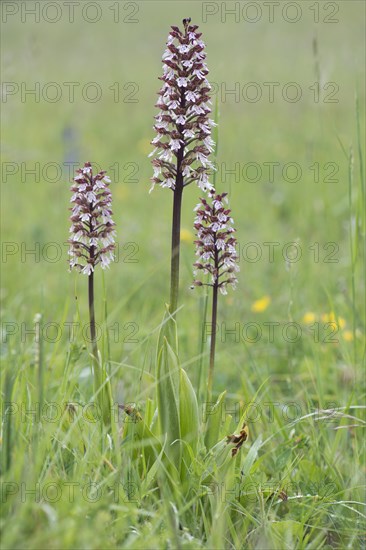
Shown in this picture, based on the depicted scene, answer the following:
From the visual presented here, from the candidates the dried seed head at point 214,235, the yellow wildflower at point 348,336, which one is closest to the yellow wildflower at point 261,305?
the yellow wildflower at point 348,336

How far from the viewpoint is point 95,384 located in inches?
93.7

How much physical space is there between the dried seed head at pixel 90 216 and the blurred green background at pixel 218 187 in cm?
34

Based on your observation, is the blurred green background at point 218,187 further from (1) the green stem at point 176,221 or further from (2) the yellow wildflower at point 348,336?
(1) the green stem at point 176,221

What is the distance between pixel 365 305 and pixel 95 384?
7.65 ft

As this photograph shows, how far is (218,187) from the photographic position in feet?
23.7

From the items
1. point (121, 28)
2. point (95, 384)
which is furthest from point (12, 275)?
point (121, 28)

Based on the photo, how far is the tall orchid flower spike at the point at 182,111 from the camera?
224 centimetres

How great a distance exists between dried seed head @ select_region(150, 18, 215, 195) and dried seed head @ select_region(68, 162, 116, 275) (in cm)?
21

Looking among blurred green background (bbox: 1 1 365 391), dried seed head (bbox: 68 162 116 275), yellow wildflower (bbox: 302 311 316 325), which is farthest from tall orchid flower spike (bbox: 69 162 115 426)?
yellow wildflower (bbox: 302 311 316 325)

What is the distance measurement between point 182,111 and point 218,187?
5004 mm

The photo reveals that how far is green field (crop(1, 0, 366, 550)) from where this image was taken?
203cm

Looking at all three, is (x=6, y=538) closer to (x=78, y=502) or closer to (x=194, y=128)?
(x=78, y=502)

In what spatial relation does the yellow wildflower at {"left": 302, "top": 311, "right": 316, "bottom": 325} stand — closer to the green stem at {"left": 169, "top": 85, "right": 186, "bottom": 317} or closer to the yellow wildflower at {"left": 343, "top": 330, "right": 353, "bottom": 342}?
the yellow wildflower at {"left": 343, "top": 330, "right": 353, "bottom": 342}

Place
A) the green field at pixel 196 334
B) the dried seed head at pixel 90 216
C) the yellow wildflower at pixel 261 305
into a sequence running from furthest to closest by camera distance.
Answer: the yellow wildflower at pixel 261 305 < the dried seed head at pixel 90 216 < the green field at pixel 196 334
